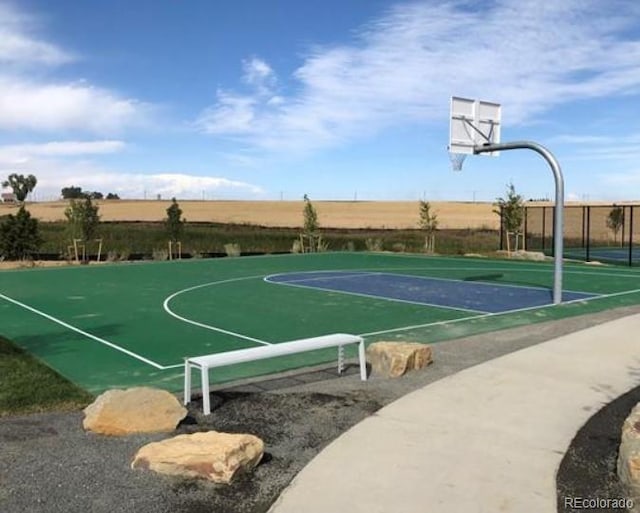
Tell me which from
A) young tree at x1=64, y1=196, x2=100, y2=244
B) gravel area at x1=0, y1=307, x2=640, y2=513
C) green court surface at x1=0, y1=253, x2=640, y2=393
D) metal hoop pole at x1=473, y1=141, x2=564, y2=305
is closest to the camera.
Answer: gravel area at x1=0, y1=307, x2=640, y2=513

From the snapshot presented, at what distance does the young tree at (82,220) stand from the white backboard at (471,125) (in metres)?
19.0

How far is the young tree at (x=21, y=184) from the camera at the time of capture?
114938mm

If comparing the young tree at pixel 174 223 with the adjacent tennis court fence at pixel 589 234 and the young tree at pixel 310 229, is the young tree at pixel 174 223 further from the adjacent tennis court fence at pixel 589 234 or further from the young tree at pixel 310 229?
the adjacent tennis court fence at pixel 589 234

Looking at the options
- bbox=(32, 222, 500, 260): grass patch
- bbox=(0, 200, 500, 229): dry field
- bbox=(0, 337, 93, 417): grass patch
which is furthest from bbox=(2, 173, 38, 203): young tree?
bbox=(0, 337, 93, 417): grass patch

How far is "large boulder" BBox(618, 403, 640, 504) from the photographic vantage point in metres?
4.61

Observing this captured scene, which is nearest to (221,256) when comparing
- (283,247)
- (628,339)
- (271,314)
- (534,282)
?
(283,247)

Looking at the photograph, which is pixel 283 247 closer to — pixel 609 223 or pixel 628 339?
pixel 609 223

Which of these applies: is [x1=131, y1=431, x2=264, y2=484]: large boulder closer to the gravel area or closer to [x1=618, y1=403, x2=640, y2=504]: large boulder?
the gravel area

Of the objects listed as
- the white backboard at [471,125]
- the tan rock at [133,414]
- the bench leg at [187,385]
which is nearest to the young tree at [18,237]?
the white backboard at [471,125]

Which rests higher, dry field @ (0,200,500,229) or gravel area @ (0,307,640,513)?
dry field @ (0,200,500,229)

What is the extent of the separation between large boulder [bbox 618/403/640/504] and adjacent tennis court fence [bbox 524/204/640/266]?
29.1 metres

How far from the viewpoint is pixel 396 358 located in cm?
840

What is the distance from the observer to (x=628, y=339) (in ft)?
33.4

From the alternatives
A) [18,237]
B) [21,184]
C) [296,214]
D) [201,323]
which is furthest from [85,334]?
[21,184]
